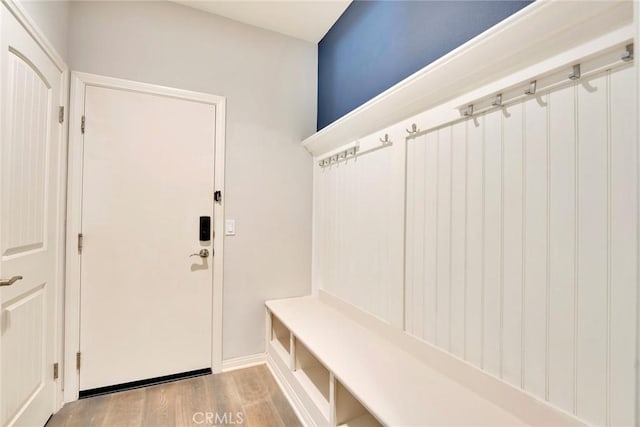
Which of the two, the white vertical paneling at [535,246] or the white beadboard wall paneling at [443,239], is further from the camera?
the white beadboard wall paneling at [443,239]

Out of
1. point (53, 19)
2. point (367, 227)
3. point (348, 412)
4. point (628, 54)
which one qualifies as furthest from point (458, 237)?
point (53, 19)

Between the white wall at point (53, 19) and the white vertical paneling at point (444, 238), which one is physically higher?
the white wall at point (53, 19)

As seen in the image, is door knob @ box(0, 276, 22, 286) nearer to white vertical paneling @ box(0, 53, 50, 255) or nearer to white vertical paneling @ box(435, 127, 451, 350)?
white vertical paneling @ box(0, 53, 50, 255)

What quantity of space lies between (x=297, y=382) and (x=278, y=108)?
6.63 ft

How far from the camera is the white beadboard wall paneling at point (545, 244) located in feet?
2.77

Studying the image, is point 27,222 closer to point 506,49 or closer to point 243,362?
point 243,362

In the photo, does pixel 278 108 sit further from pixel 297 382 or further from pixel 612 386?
pixel 612 386

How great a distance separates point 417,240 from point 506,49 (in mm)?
869

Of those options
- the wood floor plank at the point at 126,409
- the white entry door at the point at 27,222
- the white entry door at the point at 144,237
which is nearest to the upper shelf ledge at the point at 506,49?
the white entry door at the point at 144,237

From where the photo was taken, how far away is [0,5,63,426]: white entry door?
1305 mm

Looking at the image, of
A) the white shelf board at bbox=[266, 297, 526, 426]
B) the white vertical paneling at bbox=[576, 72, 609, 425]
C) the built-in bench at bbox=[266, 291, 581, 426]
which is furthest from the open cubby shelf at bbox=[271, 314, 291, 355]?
the white vertical paneling at bbox=[576, 72, 609, 425]

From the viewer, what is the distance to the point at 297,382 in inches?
73.2

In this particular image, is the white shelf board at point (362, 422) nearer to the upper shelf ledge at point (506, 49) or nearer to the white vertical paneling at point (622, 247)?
the white vertical paneling at point (622, 247)

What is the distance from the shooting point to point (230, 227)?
2.34 m
